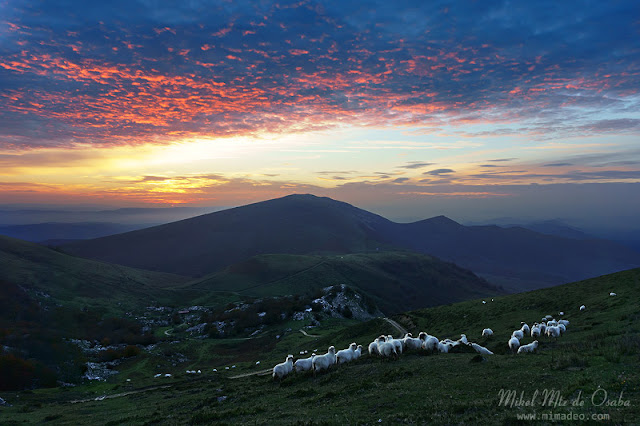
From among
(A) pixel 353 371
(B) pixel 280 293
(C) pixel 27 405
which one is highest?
(A) pixel 353 371

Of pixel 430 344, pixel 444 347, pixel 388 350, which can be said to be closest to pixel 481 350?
pixel 444 347

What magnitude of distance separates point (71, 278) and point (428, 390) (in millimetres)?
169887

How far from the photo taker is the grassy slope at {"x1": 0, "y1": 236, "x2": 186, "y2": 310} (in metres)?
126

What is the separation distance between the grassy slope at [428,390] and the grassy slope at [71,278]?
102 meters

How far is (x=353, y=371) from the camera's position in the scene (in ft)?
80.2

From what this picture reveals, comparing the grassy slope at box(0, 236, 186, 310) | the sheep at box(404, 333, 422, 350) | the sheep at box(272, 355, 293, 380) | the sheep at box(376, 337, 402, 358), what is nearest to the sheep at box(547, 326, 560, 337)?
the sheep at box(404, 333, 422, 350)

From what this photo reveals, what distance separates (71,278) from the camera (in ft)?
477

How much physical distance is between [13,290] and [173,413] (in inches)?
4709

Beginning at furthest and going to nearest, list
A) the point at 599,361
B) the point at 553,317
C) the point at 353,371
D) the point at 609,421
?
1. the point at 553,317
2. the point at 353,371
3. the point at 599,361
4. the point at 609,421

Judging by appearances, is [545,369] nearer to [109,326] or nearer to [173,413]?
[173,413]

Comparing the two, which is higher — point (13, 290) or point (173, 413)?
point (173, 413)

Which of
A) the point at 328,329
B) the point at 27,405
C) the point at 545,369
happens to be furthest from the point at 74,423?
the point at 328,329

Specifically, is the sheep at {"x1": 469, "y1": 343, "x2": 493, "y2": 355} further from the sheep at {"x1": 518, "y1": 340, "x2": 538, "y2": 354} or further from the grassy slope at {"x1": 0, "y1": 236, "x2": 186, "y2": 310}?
the grassy slope at {"x1": 0, "y1": 236, "x2": 186, "y2": 310}

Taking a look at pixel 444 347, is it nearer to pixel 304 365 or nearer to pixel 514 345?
pixel 514 345
